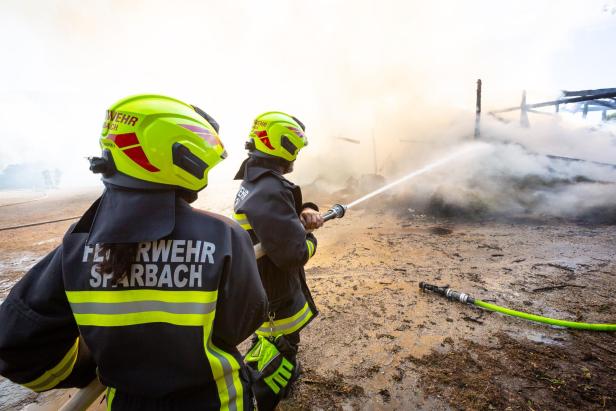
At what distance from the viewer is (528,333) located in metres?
3.47

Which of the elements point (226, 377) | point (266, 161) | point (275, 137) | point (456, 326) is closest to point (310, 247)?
point (266, 161)

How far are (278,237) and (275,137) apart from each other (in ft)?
3.16

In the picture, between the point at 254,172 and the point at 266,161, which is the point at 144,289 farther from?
the point at 266,161

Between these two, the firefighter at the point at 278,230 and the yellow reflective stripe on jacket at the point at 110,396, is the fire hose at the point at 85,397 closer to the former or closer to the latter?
the yellow reflective stripe on jacket at the point at 110,396

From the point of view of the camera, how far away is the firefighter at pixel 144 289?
3.65 feet

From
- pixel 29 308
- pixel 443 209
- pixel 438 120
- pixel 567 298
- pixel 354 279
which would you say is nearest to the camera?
pixel 29 308

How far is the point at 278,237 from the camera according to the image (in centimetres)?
225

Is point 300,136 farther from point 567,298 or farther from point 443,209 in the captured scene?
point 443,209

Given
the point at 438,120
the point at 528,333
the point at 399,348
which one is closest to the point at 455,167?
the point at 438,120

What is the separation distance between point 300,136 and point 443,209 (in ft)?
26.0

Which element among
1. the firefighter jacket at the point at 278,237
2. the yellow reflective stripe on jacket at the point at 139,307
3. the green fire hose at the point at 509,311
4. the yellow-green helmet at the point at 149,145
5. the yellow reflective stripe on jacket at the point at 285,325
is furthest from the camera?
the green fire hose at the point at 509,311

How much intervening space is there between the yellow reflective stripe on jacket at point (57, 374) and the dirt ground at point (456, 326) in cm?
194

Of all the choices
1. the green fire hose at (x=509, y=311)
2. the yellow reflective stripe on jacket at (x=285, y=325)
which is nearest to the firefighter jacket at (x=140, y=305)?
the yellow reflective stripe on jacket at (x=285, y=325)

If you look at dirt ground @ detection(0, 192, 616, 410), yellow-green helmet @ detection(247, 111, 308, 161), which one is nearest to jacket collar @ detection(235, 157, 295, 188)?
yellow-green helmet @ detection(247, 111, 308, 161)
